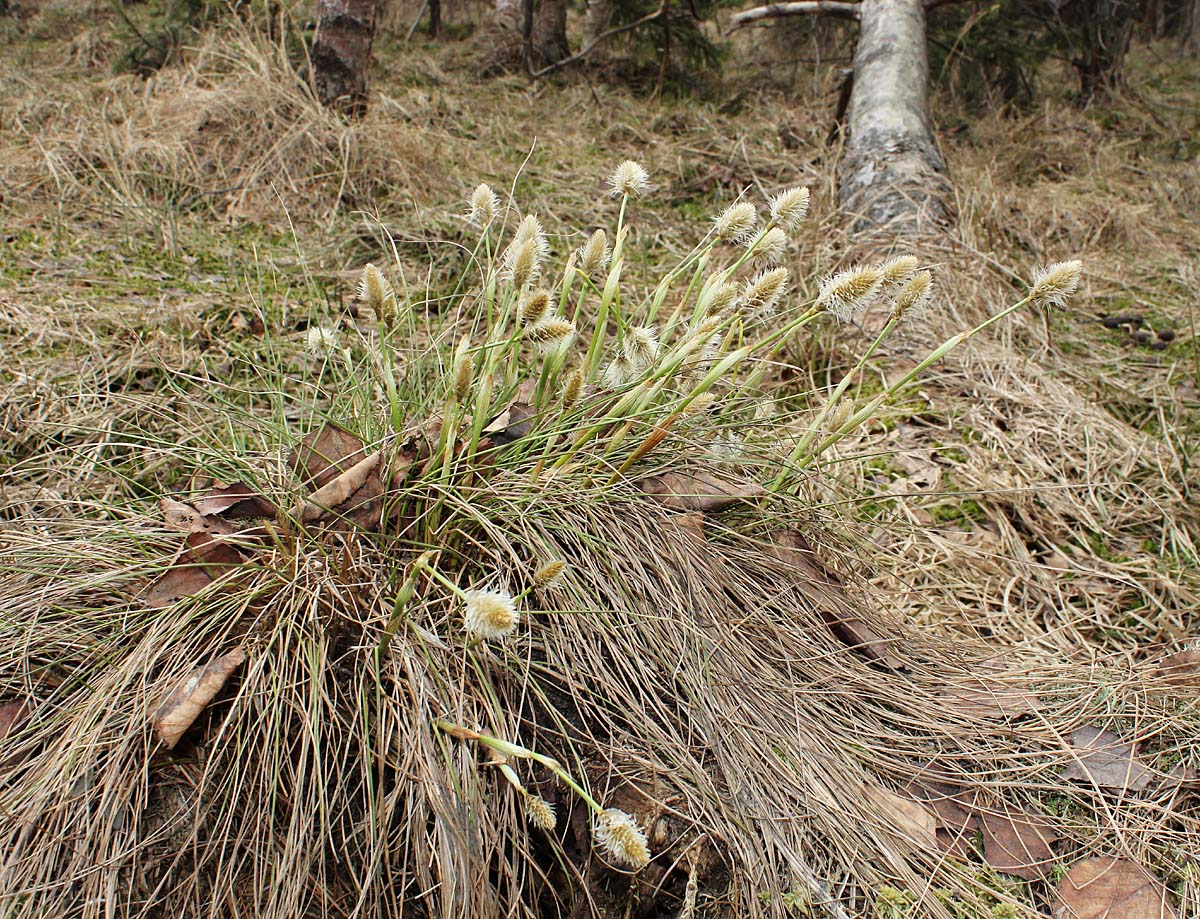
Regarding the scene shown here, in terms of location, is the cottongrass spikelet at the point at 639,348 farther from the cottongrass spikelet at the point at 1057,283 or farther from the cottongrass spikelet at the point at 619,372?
the cottongrass spikelet at the point at 1057,283

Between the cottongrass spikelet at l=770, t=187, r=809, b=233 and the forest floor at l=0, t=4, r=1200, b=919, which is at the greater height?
the cottongrass spikelet at l=770, t=187, r=809, b=233

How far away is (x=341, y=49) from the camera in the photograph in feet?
14.7

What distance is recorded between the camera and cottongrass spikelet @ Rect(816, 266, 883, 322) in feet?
5.49

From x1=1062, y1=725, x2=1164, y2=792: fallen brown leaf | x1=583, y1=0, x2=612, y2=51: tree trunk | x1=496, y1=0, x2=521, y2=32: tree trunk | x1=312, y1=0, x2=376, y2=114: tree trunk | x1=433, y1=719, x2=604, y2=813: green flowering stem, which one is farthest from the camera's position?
x1=583, y1=0, x2=612, y2=51: tree trunk

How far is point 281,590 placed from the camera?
58.3 inches

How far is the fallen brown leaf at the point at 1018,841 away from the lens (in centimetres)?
148

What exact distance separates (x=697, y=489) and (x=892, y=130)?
316 cm

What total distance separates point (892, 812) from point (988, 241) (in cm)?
302

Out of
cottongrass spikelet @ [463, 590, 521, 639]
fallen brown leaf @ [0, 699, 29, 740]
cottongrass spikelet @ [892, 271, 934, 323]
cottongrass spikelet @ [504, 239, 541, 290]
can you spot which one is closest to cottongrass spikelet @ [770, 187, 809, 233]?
cottongrass spikelet @ [892, 271, 934, 323]

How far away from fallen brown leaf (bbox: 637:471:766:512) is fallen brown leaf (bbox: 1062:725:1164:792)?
808 millimetres

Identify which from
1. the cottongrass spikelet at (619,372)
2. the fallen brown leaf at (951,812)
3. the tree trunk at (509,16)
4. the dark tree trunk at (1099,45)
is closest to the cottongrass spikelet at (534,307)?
the cottongrass spikelet at (619,372)

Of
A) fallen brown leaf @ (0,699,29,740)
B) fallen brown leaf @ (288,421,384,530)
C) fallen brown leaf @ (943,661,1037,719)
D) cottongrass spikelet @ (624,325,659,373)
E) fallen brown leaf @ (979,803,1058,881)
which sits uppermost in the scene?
cottongrass spikelet @ (624,325,659,373)

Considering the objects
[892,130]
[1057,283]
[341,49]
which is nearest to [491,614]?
[1057,283]

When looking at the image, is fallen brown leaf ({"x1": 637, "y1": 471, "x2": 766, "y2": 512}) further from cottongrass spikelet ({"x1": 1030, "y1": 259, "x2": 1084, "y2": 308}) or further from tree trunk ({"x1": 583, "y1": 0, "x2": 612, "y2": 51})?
tree trunk ({"x1": 583, "y1": 0, "x2": 612, "y2": 51})
